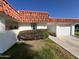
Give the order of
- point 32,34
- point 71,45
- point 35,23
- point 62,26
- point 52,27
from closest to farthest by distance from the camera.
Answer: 1. point 71,45
2. point 32,34
3. point 35,23
4. point 62,26
5. point 52,27

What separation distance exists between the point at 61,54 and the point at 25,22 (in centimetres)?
1143

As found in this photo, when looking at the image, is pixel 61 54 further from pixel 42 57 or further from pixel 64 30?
pixel 64 30

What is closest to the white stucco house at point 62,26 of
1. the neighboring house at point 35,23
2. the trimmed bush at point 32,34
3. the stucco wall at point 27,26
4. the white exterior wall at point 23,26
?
the neighboring house at point 35,23

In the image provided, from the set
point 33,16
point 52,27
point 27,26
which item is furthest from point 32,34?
point 52,27

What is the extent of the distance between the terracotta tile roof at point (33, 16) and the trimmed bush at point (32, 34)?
7.92ft

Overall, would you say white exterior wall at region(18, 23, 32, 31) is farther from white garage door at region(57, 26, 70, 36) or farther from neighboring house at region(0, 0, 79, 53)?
white garage door at region(57, 26, 70, 36)

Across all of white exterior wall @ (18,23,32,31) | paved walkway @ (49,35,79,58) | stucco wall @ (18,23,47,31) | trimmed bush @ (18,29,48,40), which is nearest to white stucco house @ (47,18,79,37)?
stucco wall @ (18,23,47,31)

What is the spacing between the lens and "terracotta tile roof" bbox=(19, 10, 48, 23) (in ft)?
71.9

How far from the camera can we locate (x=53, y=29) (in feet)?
85.1

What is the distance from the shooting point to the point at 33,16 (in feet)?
75.4

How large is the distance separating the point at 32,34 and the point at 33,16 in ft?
14.4

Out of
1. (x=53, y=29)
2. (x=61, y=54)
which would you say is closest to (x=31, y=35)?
(x=53, y=29)

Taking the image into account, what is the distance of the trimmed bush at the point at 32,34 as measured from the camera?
1927 cm

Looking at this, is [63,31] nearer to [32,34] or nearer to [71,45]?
[32,34]
